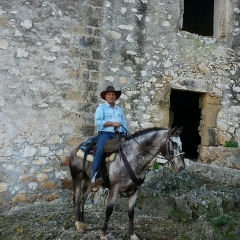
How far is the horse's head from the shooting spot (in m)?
4.78

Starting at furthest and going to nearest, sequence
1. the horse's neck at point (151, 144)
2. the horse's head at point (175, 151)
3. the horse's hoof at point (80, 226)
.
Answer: the horse's hoof at point (80, 226) < the horse's neck at point (151, 144) < the horse's head at point (175, 151)

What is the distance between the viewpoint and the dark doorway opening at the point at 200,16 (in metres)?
10.9

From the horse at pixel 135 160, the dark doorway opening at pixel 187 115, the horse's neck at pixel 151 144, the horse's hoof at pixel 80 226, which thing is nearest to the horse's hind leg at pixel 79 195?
the horse's hoof at pixel 80 226

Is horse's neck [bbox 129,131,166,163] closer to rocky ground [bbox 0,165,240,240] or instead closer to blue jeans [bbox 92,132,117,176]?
blue jeans [bbox 92,132,117,176]

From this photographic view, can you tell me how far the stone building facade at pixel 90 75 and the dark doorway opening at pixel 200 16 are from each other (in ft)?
6.72

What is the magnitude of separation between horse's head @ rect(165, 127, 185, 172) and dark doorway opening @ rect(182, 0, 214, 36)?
270 inches

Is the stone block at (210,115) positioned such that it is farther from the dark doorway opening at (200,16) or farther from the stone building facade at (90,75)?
the dark doorway opening at (200,16)

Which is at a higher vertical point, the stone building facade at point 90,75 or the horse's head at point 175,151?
the stone building facade at point 90,75

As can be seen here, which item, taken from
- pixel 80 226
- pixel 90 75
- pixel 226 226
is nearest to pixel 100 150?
pixel 80 226

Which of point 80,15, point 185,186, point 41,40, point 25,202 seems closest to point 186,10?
point 80,15

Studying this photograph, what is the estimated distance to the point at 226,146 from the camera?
822 centimetres

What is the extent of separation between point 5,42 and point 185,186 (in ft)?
14.7

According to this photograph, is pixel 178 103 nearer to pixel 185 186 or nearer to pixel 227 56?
pixel 227 56

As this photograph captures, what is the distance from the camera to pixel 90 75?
762 centimetres
